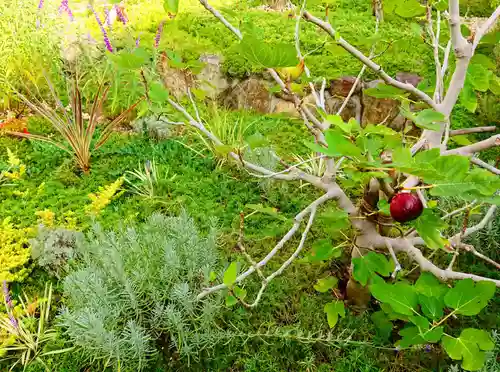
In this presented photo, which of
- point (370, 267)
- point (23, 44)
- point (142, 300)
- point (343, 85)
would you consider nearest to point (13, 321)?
point (142, 300)

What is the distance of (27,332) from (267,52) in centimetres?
184

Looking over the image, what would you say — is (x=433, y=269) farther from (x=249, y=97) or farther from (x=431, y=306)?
(x=249, y=97)

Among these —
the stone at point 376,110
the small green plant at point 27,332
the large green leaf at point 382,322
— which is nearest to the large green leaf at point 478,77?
the large green leaf at point 382,322

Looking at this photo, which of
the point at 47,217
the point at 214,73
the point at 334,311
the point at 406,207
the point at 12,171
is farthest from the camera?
the point at 214,73

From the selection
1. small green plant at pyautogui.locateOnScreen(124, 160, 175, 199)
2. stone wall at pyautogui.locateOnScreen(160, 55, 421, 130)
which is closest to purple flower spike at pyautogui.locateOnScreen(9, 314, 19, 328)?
small green plant at pyautogui.locateOnScreen(124, 160, 175, 199)

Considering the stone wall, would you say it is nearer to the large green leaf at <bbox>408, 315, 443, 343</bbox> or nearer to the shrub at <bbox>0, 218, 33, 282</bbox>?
the shrub at <bbox>0, 218, 33, 282</bbox>

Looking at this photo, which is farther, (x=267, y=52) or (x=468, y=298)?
(x=468, y=298)

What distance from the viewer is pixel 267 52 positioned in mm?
1136

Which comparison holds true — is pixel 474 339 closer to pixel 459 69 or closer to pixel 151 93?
pixel 459 69

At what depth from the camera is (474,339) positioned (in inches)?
55.6

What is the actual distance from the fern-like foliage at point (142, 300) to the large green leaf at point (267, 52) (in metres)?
1.12

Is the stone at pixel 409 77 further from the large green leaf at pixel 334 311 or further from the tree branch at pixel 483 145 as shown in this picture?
the large green leaf at pixel 334 311

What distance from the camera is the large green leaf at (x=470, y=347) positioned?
137 centimetres

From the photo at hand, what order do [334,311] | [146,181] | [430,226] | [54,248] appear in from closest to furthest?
[430,226], [334,311], [54,248], [146,181]
